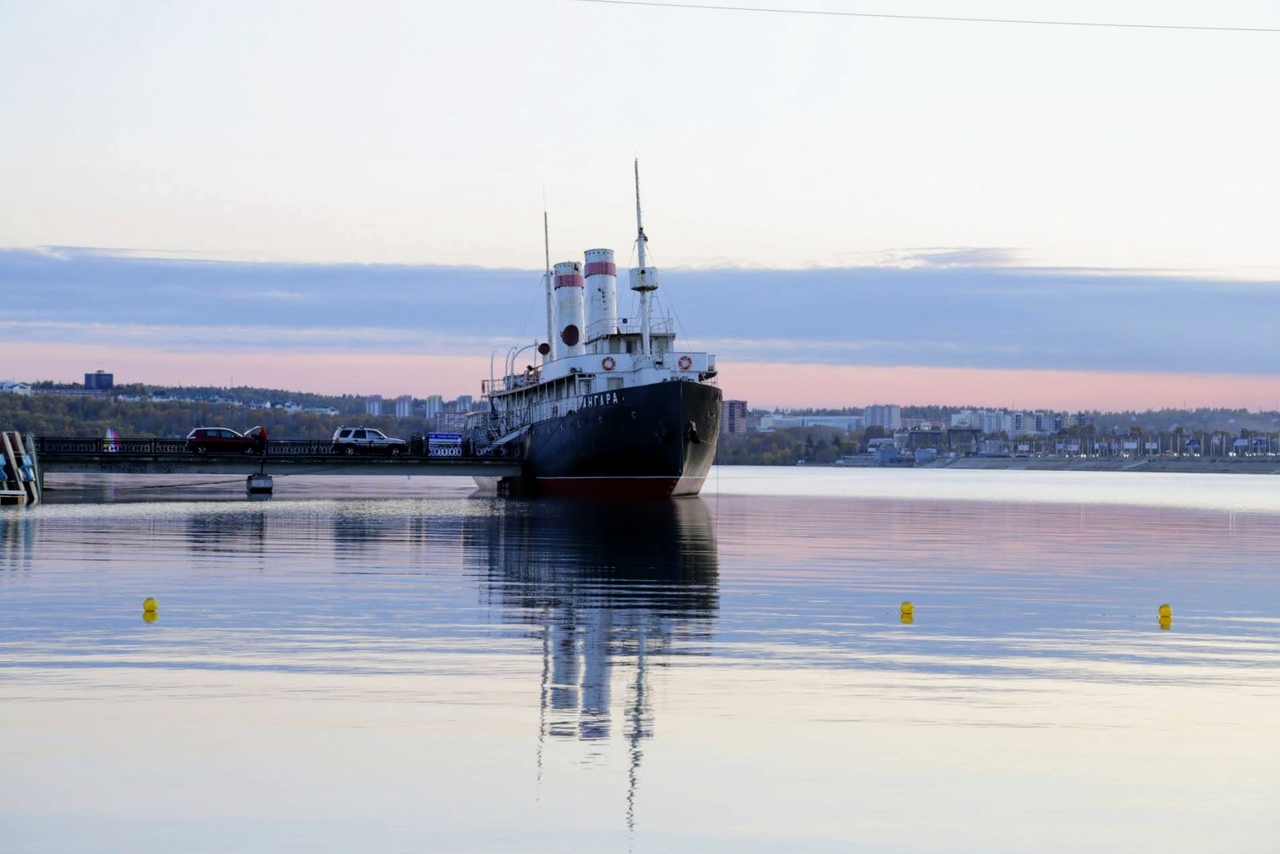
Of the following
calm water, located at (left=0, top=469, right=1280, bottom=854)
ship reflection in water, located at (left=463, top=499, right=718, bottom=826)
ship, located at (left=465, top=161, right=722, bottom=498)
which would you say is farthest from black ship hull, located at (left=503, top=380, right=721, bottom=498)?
calm water, located at (left=0, top=469, right=1280, bottom=854)

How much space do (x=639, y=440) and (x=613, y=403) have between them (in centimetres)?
224

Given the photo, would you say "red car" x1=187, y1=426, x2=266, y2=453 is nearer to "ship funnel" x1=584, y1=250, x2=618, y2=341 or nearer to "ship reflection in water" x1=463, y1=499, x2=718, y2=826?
"ship funnel" x1=584, y1=250, x2=618, y2=341

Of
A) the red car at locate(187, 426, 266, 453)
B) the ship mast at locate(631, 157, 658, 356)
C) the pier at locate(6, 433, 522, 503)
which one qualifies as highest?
the ship mast at locate(631, 157, 658, 356)

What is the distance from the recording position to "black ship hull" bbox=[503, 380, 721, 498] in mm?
70875

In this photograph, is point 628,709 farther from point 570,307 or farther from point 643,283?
point 570,307

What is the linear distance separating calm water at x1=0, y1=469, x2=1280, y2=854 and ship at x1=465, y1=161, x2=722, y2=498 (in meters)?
41.3

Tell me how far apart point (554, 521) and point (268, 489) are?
3324cm

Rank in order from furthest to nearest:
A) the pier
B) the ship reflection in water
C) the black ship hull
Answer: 1. the pier
2. the black ship hull
3. the ship reflection in water

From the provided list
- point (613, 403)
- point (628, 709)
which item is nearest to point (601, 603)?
point (628, 709)

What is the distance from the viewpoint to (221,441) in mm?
86188

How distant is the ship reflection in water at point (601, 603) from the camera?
44.1 feet

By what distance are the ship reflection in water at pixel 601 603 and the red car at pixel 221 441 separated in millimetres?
40001

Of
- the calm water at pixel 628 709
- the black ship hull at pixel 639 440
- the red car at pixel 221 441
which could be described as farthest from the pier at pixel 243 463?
the calm water at pixel 628 709

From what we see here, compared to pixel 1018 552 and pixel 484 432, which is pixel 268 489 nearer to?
pixel 484 432
